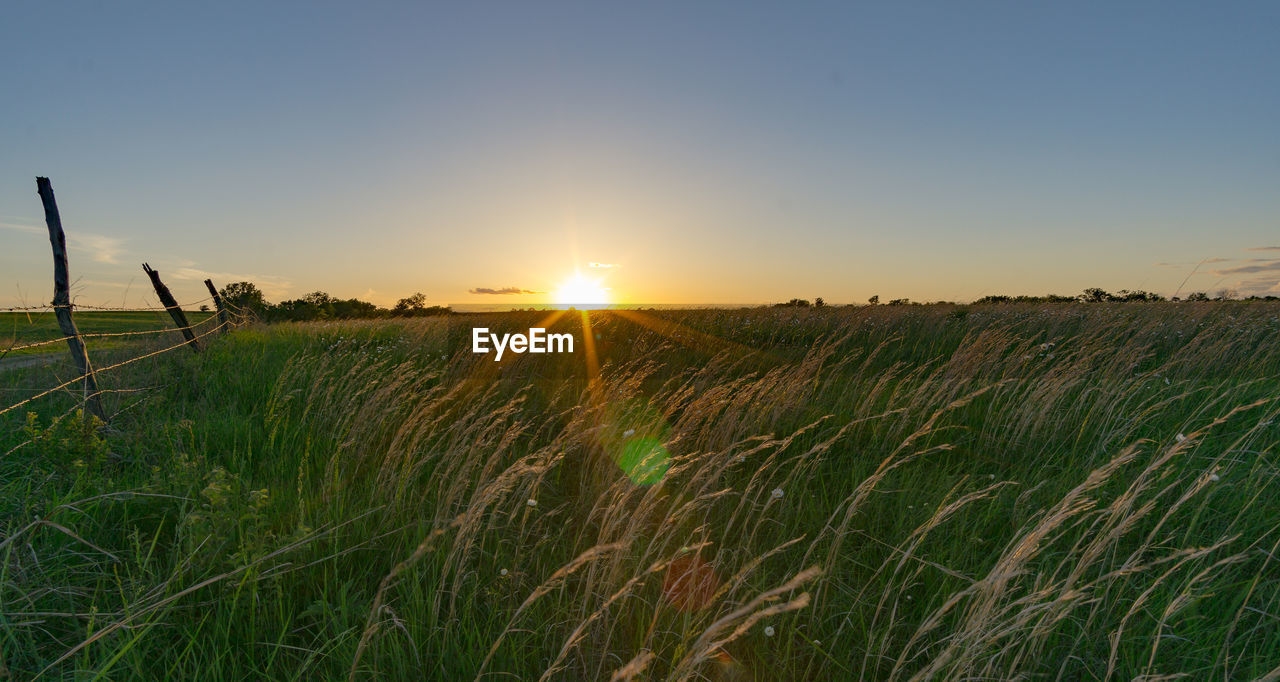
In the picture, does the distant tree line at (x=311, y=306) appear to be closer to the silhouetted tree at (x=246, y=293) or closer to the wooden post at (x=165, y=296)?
the silhouetted tree at (x=246, y=293)

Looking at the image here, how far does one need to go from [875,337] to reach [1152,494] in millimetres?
7183

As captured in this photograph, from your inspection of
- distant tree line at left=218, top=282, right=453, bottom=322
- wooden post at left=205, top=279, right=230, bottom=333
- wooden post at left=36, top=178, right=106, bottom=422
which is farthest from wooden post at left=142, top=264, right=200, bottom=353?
distant tree line at left=218, top=282, right=453, bottom=322

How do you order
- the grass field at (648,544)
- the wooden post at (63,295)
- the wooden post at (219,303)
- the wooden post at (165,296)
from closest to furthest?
1. the grass field at (648,544)
2. the wooden post at (63,295)
3. the wooden post at (165,296)
4. the wooden post at (219,303)

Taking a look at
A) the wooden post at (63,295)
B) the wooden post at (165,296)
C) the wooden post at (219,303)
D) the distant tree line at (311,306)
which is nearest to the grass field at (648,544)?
the wooden post at (63,295)

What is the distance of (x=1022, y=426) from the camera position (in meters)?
4.64

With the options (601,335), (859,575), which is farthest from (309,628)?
(601,335)

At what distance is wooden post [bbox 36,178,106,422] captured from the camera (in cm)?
490

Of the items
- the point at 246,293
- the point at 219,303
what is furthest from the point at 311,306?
the point at 219,303

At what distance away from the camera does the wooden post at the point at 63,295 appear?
16.1ft

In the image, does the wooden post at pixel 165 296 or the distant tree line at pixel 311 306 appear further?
the distant tree line at pixel 311 306

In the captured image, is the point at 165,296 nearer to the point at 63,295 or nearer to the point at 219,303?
the point at 219,303

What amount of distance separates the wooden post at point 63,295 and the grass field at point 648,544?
41 centimetres

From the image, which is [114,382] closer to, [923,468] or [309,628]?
[309,628]

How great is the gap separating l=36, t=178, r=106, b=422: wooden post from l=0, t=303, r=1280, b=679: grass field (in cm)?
41
